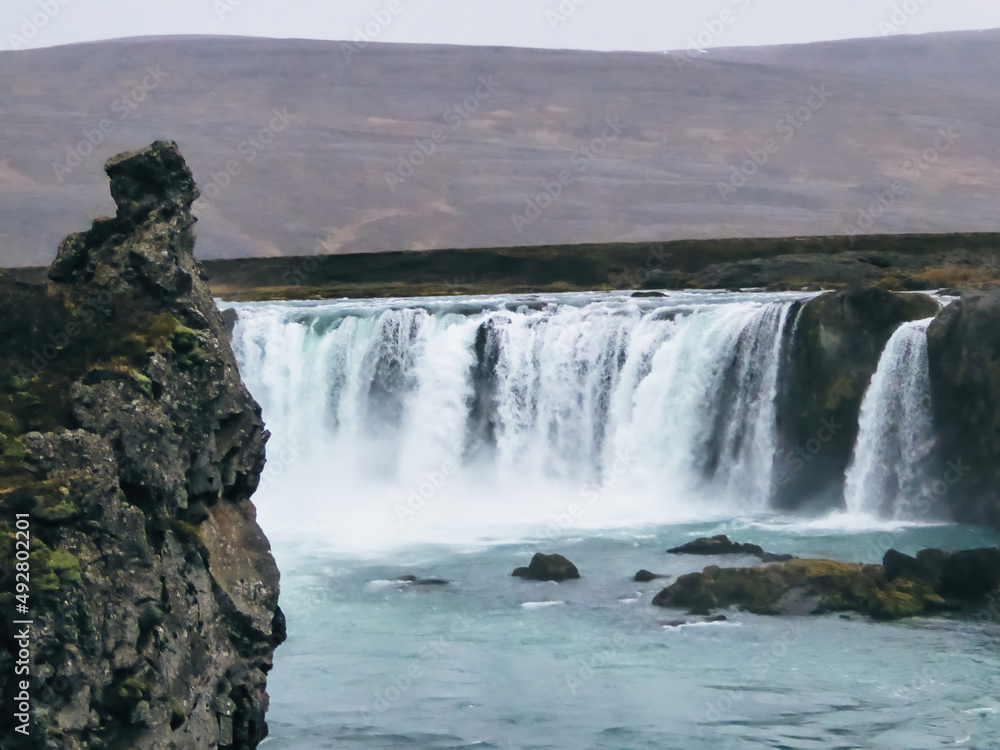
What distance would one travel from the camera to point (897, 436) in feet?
89.0

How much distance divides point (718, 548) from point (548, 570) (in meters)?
2.89

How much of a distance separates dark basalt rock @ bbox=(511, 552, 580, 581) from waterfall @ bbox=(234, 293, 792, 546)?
5.36 meters

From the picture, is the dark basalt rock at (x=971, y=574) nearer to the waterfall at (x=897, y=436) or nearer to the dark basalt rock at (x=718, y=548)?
the dark basalt rock at (x=718, y=548)

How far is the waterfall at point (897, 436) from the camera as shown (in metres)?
26.8

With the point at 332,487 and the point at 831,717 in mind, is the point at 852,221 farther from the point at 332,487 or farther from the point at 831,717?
the point at 831,717

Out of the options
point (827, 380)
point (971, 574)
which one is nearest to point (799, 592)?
point (971, 574)

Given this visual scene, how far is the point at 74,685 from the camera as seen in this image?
7.69 metres

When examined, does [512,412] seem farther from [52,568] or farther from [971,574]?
[52,568]

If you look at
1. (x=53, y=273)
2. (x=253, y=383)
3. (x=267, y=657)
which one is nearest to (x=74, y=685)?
(x=267, y=657)

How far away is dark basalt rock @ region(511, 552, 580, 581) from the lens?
21.6 meters

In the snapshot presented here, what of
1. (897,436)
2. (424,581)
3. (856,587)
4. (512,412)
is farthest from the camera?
(512,412)

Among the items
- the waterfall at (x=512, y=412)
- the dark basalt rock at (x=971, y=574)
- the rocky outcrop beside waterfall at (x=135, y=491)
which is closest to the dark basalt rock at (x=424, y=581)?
the waterfall at (x=512, y=412)

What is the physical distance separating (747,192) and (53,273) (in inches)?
3791

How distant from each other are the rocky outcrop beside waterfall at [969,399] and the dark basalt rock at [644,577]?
7528mm
